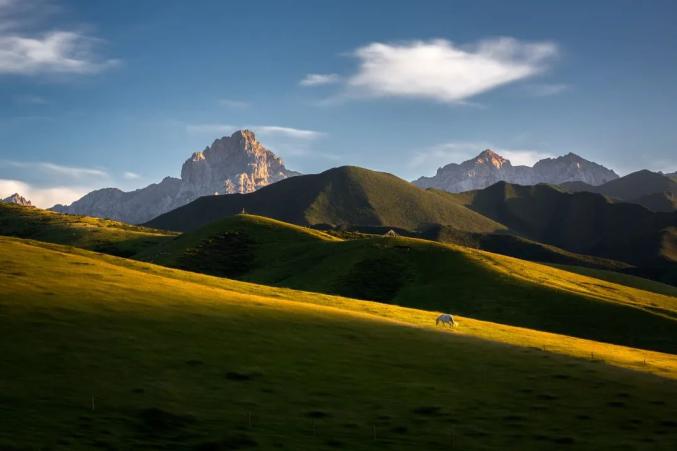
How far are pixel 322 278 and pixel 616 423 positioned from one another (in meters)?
131

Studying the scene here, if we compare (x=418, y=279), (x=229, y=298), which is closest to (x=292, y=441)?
(x=229, y=298)

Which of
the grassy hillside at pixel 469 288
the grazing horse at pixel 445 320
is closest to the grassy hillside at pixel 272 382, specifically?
the grazing horse at pixel 445 320

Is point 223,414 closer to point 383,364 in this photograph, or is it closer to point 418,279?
point 383,364

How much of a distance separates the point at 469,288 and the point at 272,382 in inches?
4315

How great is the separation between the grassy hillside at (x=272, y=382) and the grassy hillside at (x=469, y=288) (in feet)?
186

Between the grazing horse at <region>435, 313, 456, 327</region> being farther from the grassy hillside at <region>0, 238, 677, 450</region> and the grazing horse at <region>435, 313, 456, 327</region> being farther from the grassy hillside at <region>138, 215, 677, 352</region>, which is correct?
the grassy hillside at <region>138, 215, 677, 352</region>

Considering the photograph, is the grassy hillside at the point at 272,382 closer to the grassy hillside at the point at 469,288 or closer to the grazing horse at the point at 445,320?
the grazing horse at the point at 445,320

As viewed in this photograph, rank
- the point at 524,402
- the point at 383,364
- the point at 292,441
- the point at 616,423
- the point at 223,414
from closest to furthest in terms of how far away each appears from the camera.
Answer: the point at 292,441
the point at 223,414
the point at 616,423
the point at 524,402
the point at 383,364

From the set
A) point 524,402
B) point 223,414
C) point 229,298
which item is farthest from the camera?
point 229,298

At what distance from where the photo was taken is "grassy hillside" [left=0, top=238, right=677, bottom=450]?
30.2 meters

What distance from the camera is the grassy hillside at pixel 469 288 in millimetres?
120438

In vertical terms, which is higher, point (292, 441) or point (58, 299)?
point (58, 299)

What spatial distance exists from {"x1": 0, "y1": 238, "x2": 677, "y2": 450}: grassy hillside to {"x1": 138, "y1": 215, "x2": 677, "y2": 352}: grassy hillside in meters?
56.6

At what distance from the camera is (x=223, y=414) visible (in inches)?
1296
